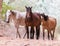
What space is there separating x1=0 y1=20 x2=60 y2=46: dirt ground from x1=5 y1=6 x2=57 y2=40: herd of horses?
5 centimetres

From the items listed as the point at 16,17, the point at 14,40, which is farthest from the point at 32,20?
the point at 14,40

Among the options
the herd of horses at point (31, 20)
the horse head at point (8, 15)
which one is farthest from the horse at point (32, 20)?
the horse head at point (8, 15)

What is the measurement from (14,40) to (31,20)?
0.27 m

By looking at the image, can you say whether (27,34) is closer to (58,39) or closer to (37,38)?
(37,38)

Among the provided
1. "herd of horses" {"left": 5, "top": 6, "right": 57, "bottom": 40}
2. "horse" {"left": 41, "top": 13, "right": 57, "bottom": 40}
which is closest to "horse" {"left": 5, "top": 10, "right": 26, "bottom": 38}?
"herd of horses" {"left": 5, "top": 6, "right": 57, "bottom": 40}

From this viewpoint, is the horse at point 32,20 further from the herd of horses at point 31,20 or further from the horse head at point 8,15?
the horse head at point 8,15

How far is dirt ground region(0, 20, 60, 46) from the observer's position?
1842mm

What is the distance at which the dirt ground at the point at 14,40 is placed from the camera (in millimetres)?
1842

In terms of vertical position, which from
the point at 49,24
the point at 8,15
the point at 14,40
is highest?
the point at 8,15

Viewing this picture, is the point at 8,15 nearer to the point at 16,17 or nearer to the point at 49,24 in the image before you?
the point at 16,17

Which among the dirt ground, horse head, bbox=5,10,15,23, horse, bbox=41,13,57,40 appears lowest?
the dirt ground

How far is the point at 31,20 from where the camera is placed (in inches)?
77.3

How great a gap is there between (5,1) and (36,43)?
539 mm

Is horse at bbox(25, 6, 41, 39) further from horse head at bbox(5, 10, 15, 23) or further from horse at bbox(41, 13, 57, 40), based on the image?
horse head at bbox(5, 10, 15, 23)
